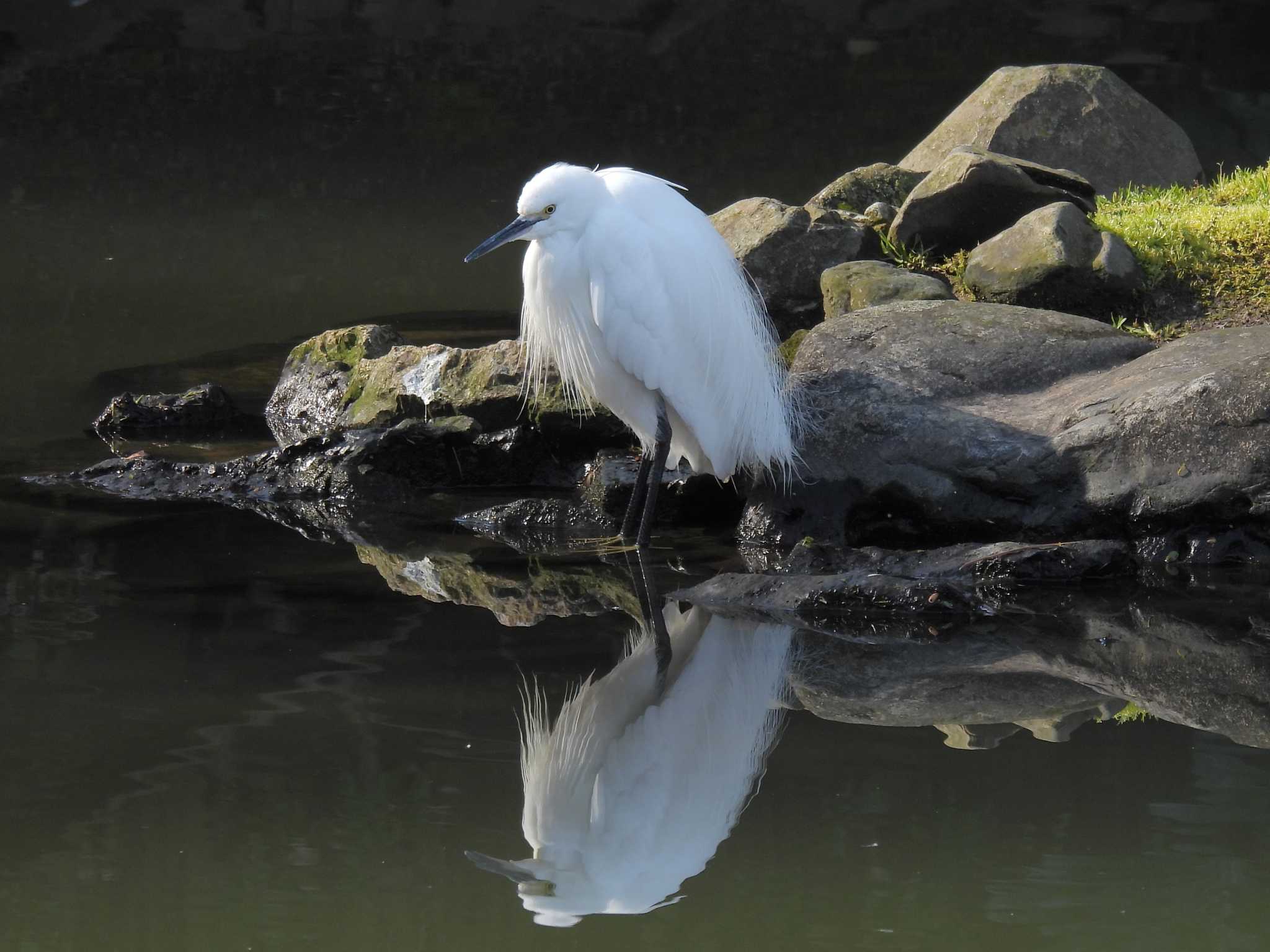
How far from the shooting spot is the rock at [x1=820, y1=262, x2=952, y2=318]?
598cm

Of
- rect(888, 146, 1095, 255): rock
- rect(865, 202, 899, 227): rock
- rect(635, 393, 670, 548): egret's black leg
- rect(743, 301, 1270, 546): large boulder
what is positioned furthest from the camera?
rect(865, 202, 899, 227): rock

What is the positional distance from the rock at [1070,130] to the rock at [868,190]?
338 mm

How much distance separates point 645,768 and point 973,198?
3.83m

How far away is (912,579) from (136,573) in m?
2.35

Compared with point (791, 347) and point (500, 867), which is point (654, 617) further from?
point (791, 347)

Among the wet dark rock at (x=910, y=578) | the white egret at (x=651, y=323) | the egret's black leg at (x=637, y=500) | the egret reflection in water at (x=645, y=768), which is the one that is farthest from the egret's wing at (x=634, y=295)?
the egret reflection in water at (x=645, y=768)

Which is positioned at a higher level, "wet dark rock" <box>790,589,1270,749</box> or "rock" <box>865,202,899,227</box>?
"rock" <box>865,202,899,227</box>

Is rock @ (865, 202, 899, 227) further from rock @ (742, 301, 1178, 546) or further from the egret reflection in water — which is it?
the egret reflection in water

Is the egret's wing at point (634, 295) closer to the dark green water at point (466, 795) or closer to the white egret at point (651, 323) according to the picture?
the white egret at point (651, 323)

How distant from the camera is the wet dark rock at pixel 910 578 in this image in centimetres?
438

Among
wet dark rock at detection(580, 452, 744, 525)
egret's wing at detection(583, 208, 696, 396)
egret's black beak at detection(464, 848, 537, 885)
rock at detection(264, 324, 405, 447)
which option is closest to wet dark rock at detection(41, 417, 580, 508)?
wet dark rock at detection(580, 452, 744, 525)

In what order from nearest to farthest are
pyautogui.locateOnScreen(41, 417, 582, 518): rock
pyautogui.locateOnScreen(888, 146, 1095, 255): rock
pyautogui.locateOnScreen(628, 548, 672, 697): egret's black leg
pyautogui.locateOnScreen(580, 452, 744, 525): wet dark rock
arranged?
pyautogui.locateOnScreen(628, 548, 672, 697): egret's black leg → pyautogui.locateOnScreen(580, 452, 744, 525): wet dark rock → pyautogui.locateOnScreen(41, 417, 582, 518): rock → pyautogui.locateOnScreen(888, 146, 1095, 255): rock

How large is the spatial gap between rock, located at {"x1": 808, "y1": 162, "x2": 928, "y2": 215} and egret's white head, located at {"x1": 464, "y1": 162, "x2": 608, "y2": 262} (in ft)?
8.08

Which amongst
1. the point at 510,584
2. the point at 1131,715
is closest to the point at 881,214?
the point at 510,584
